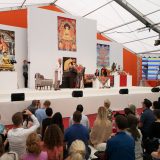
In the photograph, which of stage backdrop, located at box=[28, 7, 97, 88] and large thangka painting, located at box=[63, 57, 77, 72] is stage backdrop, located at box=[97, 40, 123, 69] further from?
large thangka painting, located at box=[63, 57, 77, 72]

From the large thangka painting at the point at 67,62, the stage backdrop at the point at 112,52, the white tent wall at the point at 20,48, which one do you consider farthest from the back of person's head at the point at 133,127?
the stage backdrop at the point at 112,52

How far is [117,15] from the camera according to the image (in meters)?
15.3

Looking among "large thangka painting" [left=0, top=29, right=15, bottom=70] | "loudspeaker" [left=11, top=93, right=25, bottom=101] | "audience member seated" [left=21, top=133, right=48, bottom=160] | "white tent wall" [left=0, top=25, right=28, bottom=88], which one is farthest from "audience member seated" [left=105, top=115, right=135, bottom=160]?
"white tent wall" [left=0, top=25, right=28, bottom=88]

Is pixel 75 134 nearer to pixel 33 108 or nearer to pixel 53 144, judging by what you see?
pixel 53 144

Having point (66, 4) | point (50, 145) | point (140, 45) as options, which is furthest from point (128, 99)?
point (140, 45)

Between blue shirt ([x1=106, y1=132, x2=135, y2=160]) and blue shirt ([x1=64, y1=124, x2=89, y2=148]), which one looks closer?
blue shirt ([x1=106, y1=132, x2=135, y2=160])

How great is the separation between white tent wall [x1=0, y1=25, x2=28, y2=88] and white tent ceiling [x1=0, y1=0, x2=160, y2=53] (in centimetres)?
154

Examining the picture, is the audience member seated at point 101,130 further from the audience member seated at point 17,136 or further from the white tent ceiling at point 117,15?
the white tent ceiling at point 117,15

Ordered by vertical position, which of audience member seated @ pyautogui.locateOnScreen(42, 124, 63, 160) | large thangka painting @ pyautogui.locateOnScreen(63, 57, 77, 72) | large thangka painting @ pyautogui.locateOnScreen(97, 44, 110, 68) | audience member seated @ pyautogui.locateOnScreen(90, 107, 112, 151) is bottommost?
audience member seated @ pyautogui.locateOnScreen(90, 107, 112, 151)

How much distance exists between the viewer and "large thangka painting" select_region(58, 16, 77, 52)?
13.7m

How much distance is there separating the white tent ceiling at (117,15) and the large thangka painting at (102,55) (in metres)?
1.16

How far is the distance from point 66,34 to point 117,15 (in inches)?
138

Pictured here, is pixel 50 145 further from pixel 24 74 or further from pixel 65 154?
pixel 24 74

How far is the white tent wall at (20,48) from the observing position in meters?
12.8
